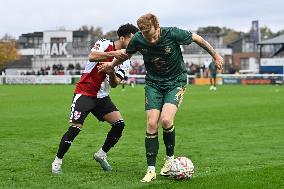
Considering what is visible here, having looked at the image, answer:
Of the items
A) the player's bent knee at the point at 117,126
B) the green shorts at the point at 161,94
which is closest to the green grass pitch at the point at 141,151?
the player's bent knee at the point at 117,126

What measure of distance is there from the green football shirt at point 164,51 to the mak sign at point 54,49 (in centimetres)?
8311

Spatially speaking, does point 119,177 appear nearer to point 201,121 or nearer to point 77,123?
point 77,123

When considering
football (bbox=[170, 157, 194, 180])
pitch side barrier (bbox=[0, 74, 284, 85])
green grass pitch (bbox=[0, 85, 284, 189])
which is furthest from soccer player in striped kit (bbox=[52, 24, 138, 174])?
pitch side barrier (bbox=[0, 74, 284, 85])

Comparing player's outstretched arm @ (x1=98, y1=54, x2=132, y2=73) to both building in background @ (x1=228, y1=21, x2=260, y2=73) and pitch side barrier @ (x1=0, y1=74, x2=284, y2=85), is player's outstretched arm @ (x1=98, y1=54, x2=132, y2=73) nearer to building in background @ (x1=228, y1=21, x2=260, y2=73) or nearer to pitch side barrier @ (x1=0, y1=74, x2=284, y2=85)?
pitch side barrier @ (x1=0, y1=74, x2=284, y2=85)

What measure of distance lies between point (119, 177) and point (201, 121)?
10138 millimetres

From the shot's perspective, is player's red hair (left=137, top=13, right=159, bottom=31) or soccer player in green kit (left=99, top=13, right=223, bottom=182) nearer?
player's red hair (left=137, top=13, right=159, bottom=31)

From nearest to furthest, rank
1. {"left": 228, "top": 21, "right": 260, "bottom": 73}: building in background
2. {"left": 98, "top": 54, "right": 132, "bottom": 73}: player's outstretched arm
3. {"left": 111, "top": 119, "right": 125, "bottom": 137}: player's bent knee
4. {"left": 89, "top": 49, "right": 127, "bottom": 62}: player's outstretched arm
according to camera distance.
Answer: {"left": 89, "top": 49, "right": 127, "bottom": 62}: player's outstretched arm < {"left": 98, "top": 54, "right": 132, "bottom": 73}: player's outstretched arm < {"left": 111, "top": 119, "right": 125, "bottom": 137}: player's bent knee < {"left": 228, "top": 21, "right": 260, "bottom": 73}: building in background

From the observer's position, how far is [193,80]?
202ft

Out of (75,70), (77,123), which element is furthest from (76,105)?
(75,70)

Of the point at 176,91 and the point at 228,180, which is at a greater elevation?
the point at 176,91

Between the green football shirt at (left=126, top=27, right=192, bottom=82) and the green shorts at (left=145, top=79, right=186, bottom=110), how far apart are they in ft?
0.36

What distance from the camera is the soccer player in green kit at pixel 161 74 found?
9359mm

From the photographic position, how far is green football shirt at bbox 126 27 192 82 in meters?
9.42

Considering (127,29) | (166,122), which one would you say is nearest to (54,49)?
(127,29)
